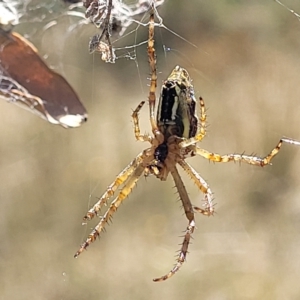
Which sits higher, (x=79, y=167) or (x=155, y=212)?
(x=79, y=167)

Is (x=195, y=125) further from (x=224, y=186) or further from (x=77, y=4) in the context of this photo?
(x=224, y=186)

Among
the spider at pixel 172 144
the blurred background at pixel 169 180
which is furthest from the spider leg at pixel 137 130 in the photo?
the blurred background at pixel 169 180

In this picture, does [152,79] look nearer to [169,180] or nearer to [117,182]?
[117,182]

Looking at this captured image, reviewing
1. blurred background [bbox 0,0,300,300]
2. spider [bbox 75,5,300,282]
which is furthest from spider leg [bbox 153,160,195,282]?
blurred background [bbox 0,0,300,300]

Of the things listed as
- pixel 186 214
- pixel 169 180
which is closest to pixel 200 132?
pixel 186 214

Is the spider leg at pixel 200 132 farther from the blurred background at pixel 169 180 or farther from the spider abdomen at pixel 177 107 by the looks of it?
the blurred background at pixel 169 180

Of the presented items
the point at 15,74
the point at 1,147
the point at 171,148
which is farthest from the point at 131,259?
the point at 15,74
